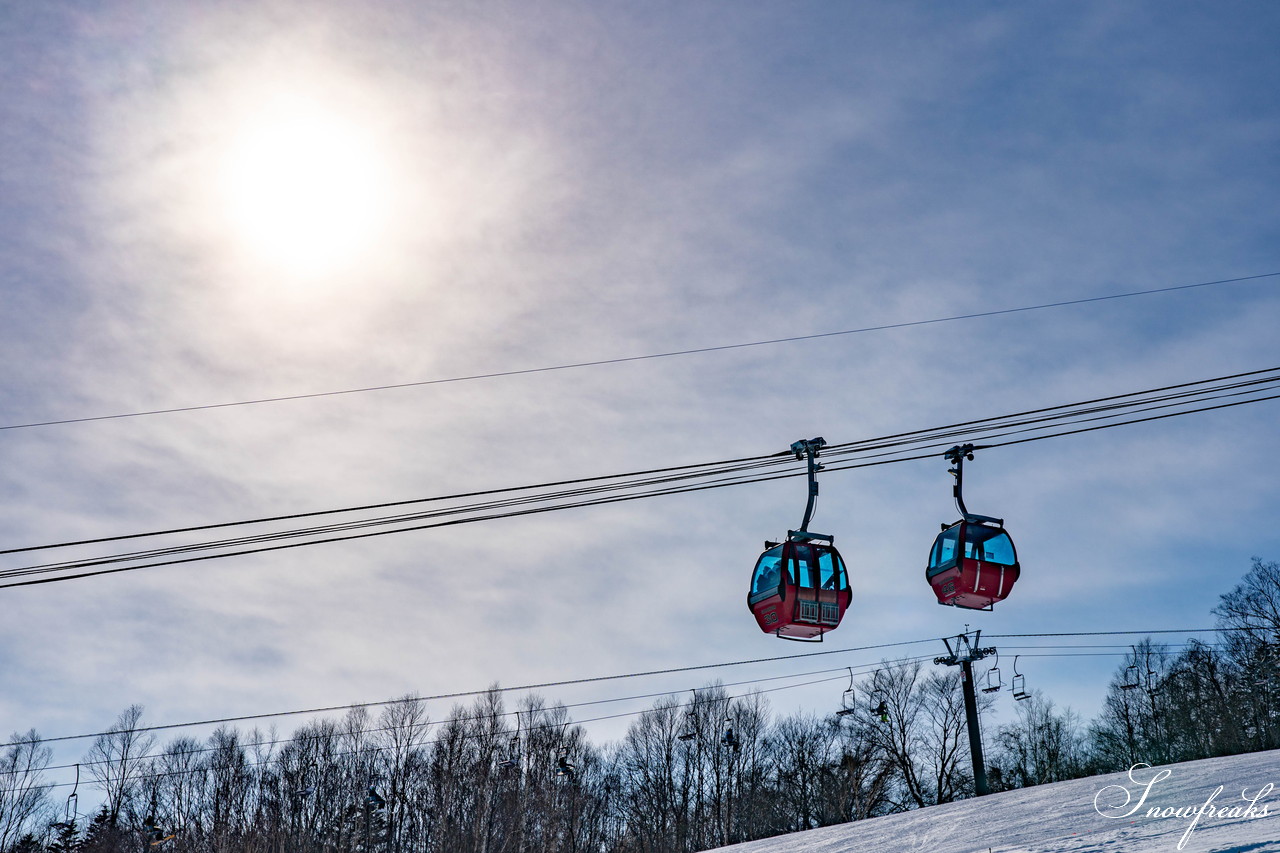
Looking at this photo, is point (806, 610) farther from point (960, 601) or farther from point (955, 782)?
point (955, 782)

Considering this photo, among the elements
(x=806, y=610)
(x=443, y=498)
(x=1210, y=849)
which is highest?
(x=443, y=498)

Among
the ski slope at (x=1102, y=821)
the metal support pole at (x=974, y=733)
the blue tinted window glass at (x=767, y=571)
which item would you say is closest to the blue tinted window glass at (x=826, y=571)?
the blue tinted window glass at (x=767, y=571)

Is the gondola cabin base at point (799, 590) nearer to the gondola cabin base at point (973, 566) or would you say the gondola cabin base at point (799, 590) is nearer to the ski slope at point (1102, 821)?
the gondola cabin base at point (973, 566)

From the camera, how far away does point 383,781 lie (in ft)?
257

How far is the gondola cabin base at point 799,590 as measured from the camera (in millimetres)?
18500

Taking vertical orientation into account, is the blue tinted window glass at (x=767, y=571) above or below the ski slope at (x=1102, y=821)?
above

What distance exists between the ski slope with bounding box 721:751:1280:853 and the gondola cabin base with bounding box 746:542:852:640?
22.7ft

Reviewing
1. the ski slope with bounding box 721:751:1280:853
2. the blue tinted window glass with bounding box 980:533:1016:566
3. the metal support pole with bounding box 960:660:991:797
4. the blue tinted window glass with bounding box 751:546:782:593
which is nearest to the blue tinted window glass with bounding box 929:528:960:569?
the blue tinted window glass with bounding box 980:533:1016:566

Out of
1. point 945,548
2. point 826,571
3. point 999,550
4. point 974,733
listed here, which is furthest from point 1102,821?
point 974,733

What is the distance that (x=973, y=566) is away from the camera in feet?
62.9

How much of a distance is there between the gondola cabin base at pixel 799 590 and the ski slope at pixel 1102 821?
6.92m

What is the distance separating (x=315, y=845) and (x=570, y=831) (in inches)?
773

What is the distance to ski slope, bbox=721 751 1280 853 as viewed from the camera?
1836 centimetres

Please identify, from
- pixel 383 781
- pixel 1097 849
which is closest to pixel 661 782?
pixel 383 781
